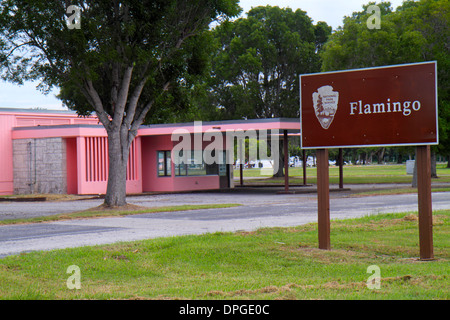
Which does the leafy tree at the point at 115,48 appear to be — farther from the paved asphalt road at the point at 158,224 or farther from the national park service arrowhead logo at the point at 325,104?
the national park service arrowhead logo at the point at 325,104

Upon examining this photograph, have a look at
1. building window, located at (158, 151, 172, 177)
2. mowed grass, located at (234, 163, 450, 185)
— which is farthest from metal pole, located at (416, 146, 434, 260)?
mowed grass, located at (234, 163, 450, 185)

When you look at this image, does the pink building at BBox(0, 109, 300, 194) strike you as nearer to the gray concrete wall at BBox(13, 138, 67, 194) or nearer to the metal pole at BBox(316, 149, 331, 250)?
the gray concrete wall at BBox(13, 138, 67, 194)

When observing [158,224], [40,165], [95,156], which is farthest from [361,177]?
[158,224]

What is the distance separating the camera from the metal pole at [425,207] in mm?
10227

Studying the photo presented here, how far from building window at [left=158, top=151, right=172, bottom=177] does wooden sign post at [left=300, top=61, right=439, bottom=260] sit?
27.8 m

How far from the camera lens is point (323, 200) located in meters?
11.5

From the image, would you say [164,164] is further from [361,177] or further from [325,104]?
[325,104]

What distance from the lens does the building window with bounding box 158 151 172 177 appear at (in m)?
39.0

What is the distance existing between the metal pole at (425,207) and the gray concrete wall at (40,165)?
28.2 metres

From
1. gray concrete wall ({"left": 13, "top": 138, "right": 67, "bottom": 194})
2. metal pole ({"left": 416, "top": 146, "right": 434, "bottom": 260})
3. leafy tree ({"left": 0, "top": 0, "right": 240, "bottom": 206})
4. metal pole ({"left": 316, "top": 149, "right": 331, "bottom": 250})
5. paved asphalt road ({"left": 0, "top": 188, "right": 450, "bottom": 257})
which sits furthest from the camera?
Result: gray concrete wall ({"left": 13, "top": 138, "right": 67, "bottom": 194})

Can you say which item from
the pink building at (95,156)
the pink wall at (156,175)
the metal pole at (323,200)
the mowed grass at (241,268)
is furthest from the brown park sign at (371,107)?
the pink wall at (156,175)

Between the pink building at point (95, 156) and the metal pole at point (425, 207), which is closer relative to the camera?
the metal pole at point (425, 207)

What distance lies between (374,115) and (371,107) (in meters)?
0.15
